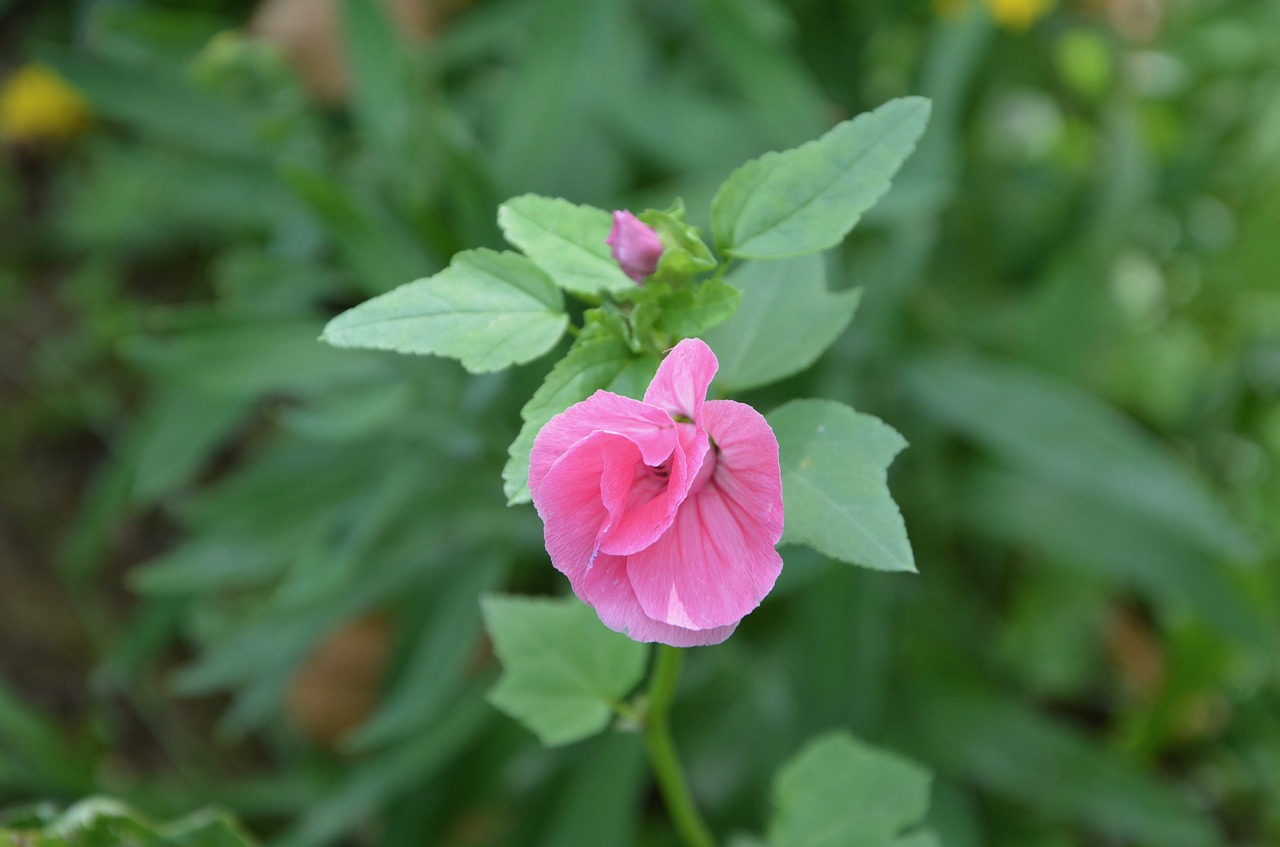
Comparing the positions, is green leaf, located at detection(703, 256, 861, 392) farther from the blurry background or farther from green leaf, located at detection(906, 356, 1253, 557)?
green leaf, located at detection(906, 356, 1253, 557)

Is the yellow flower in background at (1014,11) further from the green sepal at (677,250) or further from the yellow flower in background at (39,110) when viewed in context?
the yellow flower in background at (39,110)

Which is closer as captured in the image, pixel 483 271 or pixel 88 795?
pixel 483 271

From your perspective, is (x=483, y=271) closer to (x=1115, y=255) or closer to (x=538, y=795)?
(x=538, y=795)

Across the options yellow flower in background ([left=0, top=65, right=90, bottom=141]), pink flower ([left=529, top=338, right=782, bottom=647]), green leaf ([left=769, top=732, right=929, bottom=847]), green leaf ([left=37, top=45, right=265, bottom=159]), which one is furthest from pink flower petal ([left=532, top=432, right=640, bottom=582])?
yellow flower in background ([left=0, top=65, right=90, bottom=141])

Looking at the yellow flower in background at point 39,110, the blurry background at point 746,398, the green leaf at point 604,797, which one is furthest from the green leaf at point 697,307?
the yellow flower in background at point 39,110

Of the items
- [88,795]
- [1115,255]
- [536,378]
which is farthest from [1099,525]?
[88,795]

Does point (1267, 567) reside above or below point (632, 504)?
below

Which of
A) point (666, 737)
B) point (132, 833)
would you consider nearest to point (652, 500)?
point (666, 737)
